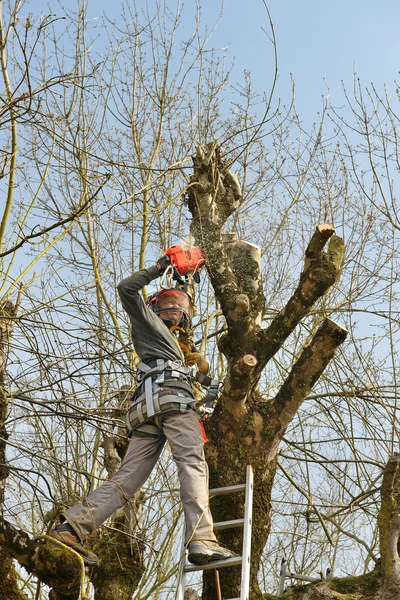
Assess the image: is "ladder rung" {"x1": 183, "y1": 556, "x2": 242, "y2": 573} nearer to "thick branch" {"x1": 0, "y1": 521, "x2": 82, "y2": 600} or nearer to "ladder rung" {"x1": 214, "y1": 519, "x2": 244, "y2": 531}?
"ladder rung" {"x1": 214, "y1": 519, "x2": 244, "y2": 531}

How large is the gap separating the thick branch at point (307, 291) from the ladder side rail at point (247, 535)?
2.64ft

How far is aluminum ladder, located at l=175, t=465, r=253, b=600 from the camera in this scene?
14.0 feet

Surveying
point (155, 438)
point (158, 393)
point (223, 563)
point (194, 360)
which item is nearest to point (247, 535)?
point (223, 563)

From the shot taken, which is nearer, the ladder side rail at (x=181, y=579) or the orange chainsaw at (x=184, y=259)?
the ladder side rail at (x=181, y=579)

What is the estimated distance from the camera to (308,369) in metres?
5.19

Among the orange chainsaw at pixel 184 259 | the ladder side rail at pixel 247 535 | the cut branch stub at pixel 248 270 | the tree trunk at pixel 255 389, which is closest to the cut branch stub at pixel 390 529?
the tree trunk at pixel 255 389

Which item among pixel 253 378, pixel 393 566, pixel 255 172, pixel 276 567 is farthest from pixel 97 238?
pixel 276 567

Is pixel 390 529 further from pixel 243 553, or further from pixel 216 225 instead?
pixel 216 225

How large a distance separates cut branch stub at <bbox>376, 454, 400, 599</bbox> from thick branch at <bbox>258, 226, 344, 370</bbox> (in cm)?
117

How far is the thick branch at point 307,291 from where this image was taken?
5.16 m

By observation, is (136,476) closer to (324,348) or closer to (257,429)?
(257,429)

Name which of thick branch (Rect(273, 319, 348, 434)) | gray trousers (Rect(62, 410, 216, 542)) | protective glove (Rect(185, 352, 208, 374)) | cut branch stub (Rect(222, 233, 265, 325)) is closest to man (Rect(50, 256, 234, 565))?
gray trousers (Rect(62, 410, 216, 542))

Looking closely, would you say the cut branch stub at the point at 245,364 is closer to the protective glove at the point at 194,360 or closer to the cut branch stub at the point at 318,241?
the protective glove at the point at 194,360

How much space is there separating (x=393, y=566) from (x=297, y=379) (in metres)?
1.40
